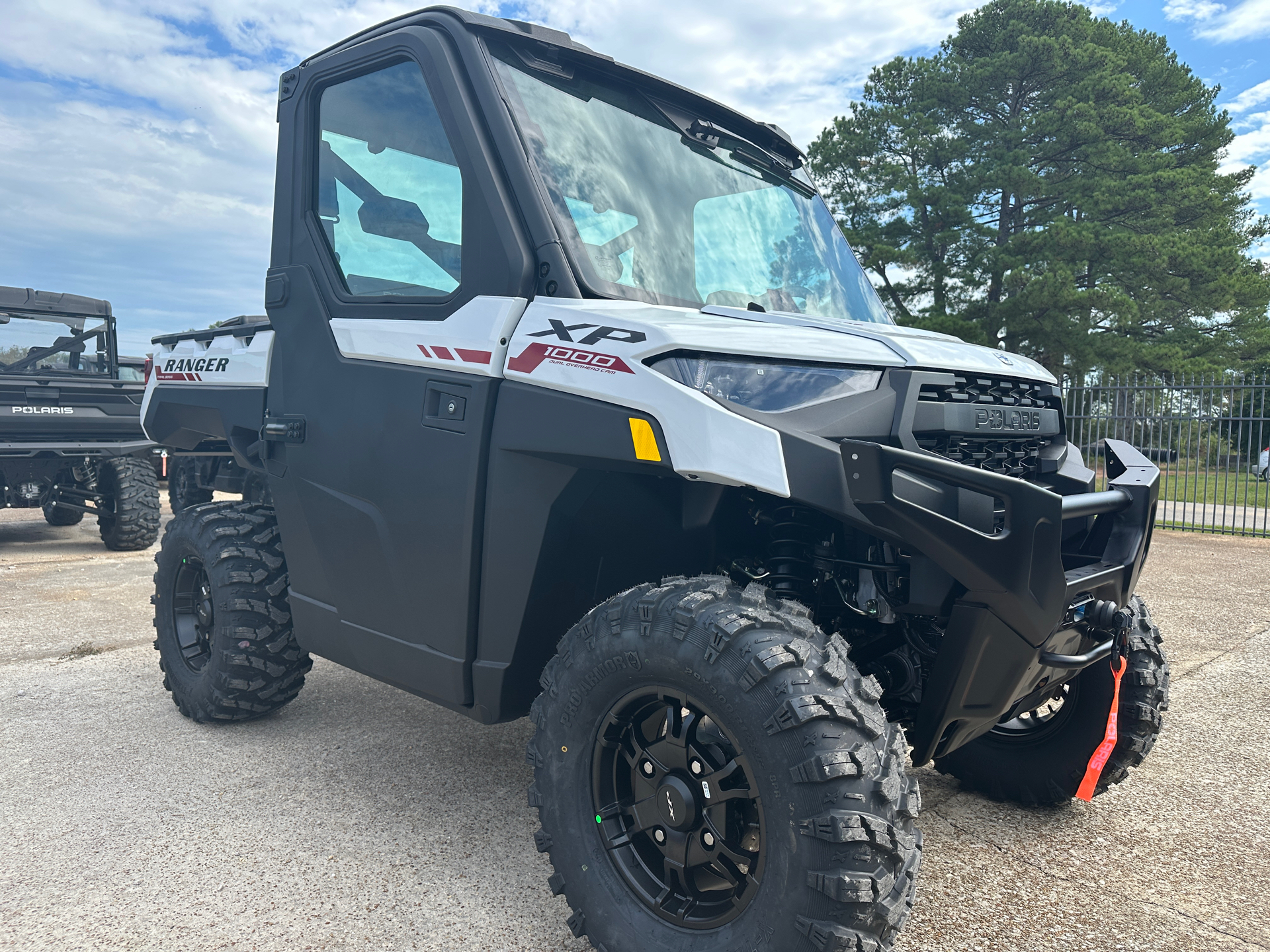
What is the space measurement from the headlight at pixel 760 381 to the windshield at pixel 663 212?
449mm

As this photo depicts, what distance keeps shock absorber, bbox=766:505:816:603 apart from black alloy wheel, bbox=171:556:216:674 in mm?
2614

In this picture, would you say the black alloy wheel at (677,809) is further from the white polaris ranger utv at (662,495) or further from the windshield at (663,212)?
the windshield at (663,212)

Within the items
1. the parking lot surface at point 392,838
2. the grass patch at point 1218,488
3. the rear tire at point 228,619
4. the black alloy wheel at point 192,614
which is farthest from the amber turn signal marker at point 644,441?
the grass patch at point 1218,488

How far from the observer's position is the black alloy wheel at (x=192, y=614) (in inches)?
151

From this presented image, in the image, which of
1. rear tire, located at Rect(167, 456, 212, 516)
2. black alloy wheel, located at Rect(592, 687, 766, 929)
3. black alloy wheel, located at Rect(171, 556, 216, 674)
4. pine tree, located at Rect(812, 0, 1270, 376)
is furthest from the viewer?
pine tree, located at Rect(812, 0, 1270, 376)

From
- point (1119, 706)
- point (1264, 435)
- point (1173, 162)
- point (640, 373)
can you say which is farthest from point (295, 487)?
point (1173, 162)

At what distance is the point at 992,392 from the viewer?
2395 mm

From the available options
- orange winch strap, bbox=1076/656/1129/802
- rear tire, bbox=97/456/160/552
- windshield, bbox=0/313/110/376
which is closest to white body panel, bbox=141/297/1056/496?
orange winch strap, bbox=1076/656/1129/802

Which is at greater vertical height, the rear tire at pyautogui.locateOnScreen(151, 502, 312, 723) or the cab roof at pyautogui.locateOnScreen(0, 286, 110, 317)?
the cab roof at pyautogui.locateOnScreen(0, 286, 110, 317)

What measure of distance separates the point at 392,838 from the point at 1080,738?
7.38ft

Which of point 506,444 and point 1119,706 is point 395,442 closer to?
point 506,444

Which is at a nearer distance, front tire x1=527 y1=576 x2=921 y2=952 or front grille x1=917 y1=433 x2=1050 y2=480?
front tire x1=527 y1=576 x2=921 y2=952

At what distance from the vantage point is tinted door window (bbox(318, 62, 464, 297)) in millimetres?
2594

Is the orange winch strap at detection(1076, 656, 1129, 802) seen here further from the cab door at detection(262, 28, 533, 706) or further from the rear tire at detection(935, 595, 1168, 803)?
the cab door at detection(262, 28, 533, 706)
